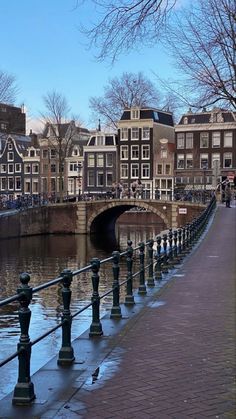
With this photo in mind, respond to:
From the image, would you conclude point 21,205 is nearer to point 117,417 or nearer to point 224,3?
point 224,3

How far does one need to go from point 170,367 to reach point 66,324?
113 centimetres

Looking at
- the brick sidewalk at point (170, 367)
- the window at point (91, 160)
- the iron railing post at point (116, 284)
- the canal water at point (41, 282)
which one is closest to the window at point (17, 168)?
the window at point (91, 160)

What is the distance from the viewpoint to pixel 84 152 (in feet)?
A: 241

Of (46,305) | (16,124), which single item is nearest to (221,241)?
(46,305)

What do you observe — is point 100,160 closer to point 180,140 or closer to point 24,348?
point 180,140

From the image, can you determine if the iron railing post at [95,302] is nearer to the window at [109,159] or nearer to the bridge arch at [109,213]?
the bridge arch at [109,213]

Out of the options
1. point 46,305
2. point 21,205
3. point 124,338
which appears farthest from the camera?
point 21,205

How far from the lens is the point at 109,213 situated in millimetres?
60281

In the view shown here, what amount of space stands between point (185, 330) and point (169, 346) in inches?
40.9

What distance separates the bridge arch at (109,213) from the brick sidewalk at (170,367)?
43560mm

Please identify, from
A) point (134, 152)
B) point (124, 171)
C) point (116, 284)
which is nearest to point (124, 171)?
point (124, 171)

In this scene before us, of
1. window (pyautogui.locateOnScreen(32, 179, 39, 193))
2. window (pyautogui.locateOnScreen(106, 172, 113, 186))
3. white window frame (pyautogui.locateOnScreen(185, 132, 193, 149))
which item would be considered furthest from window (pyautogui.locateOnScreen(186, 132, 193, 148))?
window (pyautogui.locateOnScreen(32, 179, 39, 193))

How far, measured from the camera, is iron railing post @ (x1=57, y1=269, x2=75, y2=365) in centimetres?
602

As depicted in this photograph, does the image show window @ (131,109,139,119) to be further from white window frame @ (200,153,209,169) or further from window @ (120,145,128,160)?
white window frame @ (200,153,209,169)
